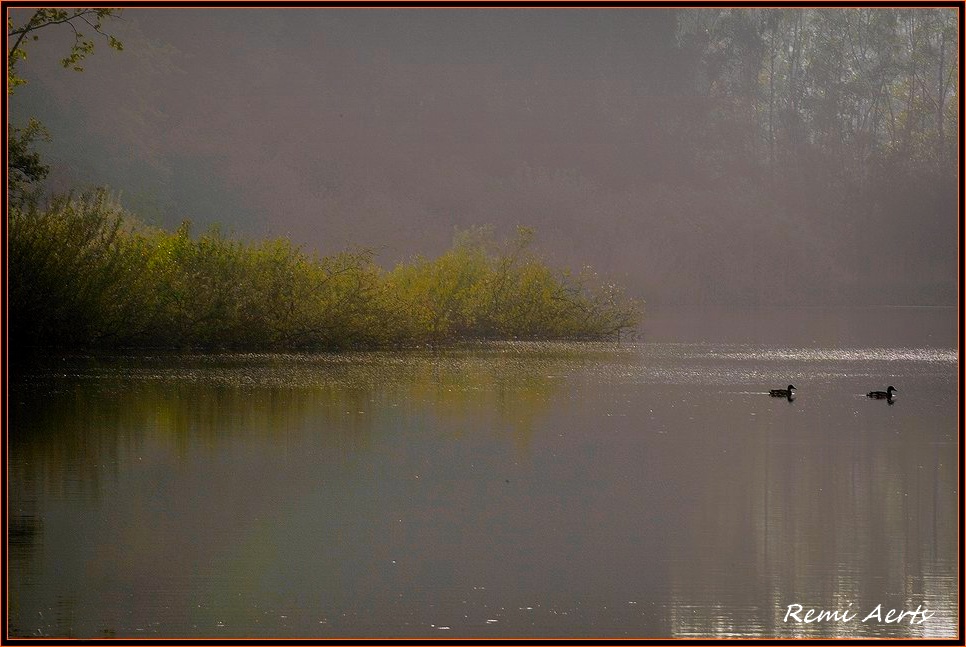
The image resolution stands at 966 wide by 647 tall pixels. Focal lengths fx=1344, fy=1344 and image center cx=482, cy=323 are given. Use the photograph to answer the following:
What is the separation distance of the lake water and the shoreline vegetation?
347cm

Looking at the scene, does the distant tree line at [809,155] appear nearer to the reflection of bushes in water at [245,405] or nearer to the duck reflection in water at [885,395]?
the reflection of bushes in water at [245,405]

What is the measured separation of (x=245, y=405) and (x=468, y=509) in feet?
22.2

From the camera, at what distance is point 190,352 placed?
83.2 feet

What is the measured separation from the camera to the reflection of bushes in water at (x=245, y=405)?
12.5 m

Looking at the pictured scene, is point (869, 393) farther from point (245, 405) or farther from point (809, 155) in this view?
point (809, 155)

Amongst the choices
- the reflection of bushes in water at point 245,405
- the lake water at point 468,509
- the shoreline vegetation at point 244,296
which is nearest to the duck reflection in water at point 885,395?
the lake water at point 468,509

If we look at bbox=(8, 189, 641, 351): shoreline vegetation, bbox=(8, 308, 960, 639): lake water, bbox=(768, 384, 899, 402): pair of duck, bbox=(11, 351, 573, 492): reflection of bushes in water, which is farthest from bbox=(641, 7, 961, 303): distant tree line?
bbox=(8, 308, 960, 639): lake water

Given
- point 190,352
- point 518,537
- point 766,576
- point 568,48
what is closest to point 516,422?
point 518,537

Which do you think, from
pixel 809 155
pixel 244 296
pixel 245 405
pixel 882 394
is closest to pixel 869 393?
pixel 882 394

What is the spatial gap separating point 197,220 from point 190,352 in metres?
41.9

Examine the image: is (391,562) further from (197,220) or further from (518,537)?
(197,220)

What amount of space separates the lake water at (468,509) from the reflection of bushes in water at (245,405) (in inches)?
2.8

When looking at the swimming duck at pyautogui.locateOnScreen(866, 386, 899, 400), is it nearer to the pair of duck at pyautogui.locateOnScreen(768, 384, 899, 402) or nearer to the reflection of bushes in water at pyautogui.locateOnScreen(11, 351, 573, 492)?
the pair of duck at pyautogui.locateOnScreen(768, 384, 899, 402)

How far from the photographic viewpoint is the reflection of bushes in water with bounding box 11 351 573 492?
41.2 ft
